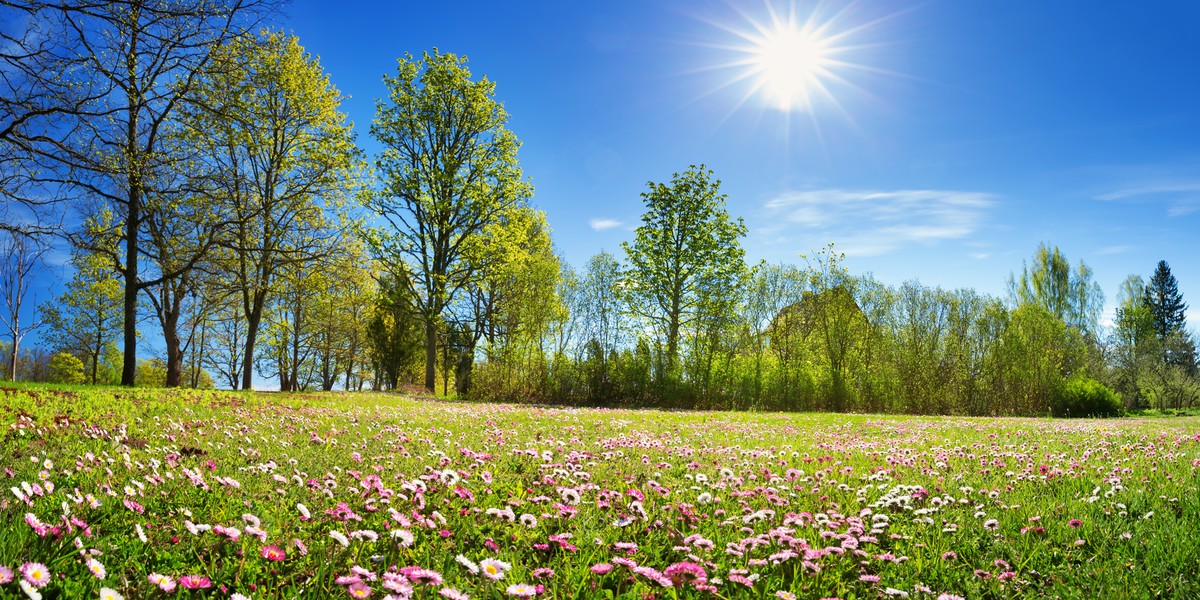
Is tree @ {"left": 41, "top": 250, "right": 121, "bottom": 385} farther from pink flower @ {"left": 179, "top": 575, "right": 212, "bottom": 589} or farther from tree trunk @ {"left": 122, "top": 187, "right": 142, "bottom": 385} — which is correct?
pink flower @ {"left": 179, "top": 575, "right": 212, "bottom": 589}

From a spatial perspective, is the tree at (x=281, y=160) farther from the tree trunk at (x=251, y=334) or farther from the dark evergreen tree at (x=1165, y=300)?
the dark evergreen tree at (x=1165, y=300)

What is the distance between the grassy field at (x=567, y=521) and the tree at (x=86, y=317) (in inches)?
1034

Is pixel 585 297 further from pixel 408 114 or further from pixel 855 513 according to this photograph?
pixel 855 513

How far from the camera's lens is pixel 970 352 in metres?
27.2

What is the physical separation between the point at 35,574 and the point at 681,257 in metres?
25.4

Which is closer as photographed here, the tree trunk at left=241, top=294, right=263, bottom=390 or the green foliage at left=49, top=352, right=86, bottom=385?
the tree trunk at left=241, top=294, right=263, bottom=390

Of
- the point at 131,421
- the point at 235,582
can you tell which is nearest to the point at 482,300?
the point at 131,421

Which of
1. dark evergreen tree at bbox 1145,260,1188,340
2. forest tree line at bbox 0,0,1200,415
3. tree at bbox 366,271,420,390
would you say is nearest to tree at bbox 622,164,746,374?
forest tree line at bbox 0,0,1200,415

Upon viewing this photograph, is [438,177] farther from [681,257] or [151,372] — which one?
[151,372]

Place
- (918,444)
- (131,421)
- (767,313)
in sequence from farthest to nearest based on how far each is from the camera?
1. (767,313)
2. (918,444)
3. (131,421)

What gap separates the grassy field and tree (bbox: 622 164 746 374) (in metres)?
19.7

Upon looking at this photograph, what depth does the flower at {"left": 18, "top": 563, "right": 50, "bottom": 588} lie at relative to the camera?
6.00 feet

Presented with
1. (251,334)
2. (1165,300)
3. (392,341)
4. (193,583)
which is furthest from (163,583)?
(1165,300)

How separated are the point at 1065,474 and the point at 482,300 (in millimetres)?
24732
